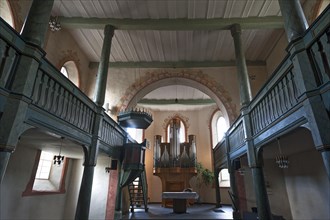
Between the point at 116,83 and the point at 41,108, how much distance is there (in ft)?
20.3

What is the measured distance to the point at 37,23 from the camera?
3.11m

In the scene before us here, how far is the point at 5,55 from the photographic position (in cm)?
256

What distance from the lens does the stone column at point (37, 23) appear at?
2980mm

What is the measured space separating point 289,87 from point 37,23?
4.09 meters

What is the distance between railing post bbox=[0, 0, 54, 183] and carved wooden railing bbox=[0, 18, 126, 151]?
64 millimetres

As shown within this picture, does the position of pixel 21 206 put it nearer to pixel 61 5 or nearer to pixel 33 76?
pixel 33 76

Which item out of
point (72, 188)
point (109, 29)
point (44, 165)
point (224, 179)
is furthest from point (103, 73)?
point (224, 179)

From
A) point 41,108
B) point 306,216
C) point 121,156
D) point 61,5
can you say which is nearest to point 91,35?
point 61,5

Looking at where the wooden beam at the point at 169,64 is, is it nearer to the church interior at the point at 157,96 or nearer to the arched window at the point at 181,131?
the church interior at the point at 157,96

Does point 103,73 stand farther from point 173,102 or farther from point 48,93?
point 173,102

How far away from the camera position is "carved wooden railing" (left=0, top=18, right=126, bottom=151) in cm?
255

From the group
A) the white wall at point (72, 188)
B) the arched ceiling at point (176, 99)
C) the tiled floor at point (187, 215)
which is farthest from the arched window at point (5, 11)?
the arched ceiling at point (176, 99)

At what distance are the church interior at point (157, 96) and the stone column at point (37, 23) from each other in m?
0.02

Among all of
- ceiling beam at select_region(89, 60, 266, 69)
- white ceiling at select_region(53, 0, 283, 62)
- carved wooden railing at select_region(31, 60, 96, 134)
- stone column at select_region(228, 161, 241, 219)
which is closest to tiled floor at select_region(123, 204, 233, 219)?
stone column at select_region(228, 161, 241, 219)
